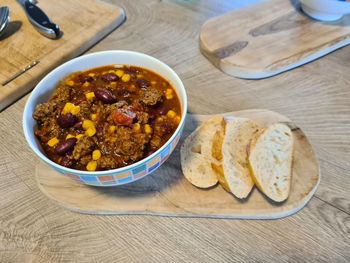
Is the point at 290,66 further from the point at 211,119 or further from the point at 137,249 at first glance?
the point at 137,249

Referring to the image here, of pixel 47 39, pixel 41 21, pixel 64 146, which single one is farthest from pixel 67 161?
pixel 41 21

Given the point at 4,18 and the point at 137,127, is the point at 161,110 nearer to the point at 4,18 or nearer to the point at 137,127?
the point at 137,127

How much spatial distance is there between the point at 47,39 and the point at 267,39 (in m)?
1.41

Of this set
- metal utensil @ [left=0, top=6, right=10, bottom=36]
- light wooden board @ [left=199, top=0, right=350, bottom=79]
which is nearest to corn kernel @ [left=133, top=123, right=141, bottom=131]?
light wooden board @ [left=199, top=0, right=350, bottom=79]

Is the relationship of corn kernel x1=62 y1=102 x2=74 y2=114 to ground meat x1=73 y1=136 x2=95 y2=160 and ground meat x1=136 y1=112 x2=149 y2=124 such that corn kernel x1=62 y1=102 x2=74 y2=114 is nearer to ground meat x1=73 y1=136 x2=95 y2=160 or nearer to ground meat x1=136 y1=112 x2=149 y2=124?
ground meat x1=73 y1=136 x2=95 y2=160

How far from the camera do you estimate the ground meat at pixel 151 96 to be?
1462mm

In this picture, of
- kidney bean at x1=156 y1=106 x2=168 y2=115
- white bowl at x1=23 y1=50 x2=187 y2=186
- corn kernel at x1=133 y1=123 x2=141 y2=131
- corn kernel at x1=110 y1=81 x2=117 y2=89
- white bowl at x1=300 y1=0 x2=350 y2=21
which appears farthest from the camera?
white bowl at x1=300 y1=0 x2=350 y2=21

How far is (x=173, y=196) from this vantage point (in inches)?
59.0

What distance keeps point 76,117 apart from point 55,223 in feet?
1.56

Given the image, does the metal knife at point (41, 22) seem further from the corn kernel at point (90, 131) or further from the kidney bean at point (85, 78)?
the corn kernel at point (90, 131)

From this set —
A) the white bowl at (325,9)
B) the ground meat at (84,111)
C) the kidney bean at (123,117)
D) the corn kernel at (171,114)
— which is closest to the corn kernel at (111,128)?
the kidney bean at (123,117)

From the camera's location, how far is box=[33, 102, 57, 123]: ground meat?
4.64 ft

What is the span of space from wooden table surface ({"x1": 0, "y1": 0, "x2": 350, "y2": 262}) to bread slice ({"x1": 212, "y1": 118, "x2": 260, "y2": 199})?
0.16m

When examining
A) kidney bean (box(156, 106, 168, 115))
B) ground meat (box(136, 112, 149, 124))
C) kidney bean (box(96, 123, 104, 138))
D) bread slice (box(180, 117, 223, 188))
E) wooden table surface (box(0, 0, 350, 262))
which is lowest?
wooden table surface (box(0, 0, 350, 262))
